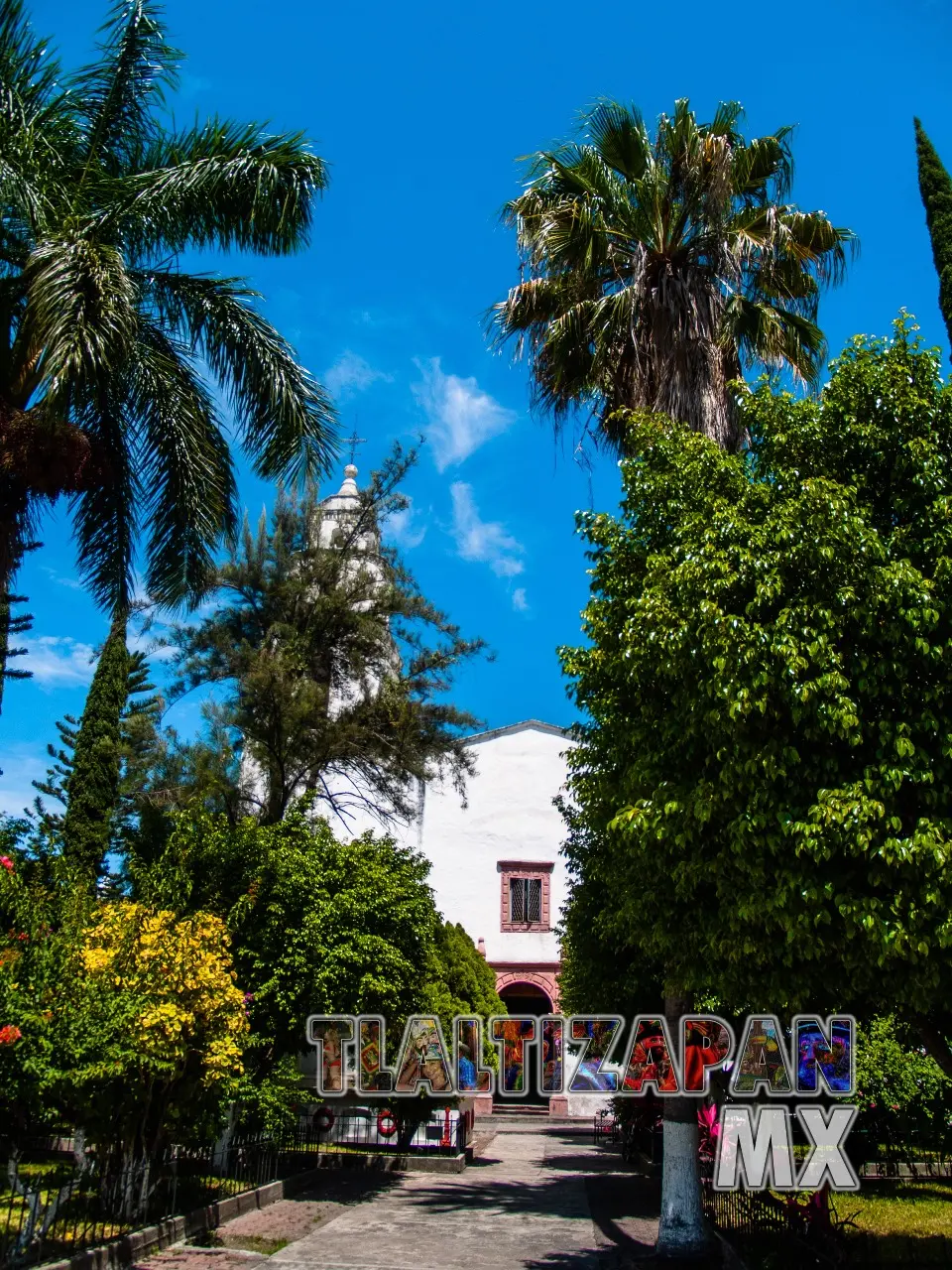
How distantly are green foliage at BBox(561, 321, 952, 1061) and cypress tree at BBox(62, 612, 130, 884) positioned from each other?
36.4ft

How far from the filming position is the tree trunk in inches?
406

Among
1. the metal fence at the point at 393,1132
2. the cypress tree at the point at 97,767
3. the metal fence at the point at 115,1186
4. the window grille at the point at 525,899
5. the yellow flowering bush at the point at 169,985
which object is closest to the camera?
the metal fence at the point at 115,1186

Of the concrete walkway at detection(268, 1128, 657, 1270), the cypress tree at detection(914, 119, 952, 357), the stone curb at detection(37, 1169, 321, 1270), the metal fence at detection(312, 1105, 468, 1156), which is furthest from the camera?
the metal fence at detection(312, 1105, 468, 1156)

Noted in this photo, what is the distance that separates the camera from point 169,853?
44.5ft

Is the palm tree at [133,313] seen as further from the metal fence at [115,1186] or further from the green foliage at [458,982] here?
the green foliage at [458,982]

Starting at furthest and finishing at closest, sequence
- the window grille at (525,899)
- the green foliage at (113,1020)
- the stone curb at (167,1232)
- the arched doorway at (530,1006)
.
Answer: the window grille at (525,899) < the arched doorway at (530,1006) < the stone curb at (167,1232) < the green foliage at (113,1020)

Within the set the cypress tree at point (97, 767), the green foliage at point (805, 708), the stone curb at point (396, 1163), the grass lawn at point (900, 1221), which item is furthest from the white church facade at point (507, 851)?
the green foliage at point (805, 708)

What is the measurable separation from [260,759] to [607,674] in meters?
9.93

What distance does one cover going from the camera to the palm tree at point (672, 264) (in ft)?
37.3

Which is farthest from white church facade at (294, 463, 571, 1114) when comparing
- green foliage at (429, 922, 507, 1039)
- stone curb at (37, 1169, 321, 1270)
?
stone curb at (37, 1169, 321, 1270)

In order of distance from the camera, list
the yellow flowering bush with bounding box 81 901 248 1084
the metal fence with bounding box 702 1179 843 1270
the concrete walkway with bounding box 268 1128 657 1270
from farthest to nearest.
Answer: the concrete walkway with bounding box 268 1128 657 1270, the yellow flowering bush with bounding box 81 901 248 1084, the metal fence with bounding box 702 1179 843 1270

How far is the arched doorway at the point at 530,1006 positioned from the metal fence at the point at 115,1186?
1239 centimetres

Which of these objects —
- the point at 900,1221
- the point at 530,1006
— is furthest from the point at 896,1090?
the point at 530,1006

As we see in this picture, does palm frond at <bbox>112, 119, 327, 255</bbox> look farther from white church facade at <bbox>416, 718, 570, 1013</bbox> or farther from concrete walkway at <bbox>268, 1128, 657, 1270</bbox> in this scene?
white church facade at <bbox>416, 718, 570, 1013</bbox>
